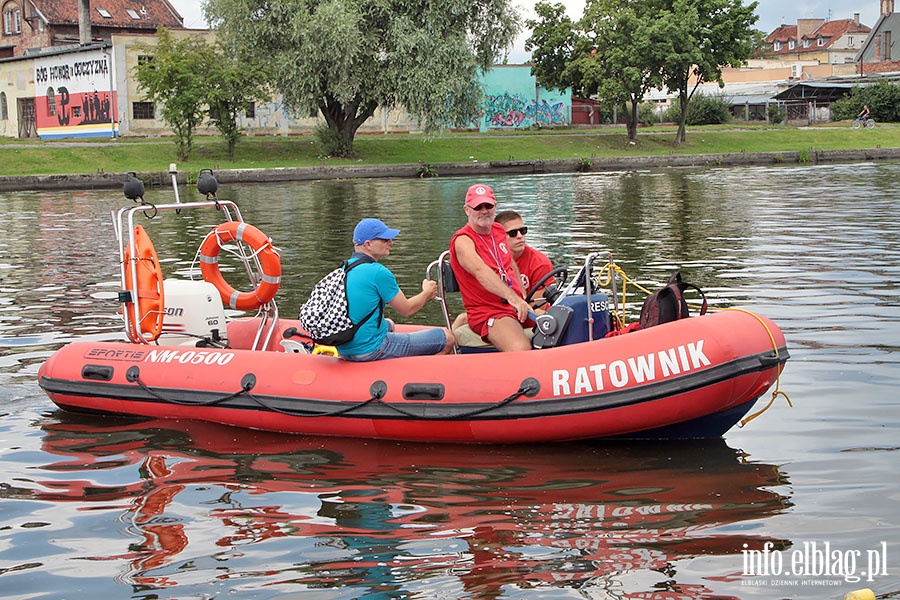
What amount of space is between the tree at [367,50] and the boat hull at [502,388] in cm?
3224

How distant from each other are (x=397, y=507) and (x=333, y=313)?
1866mm

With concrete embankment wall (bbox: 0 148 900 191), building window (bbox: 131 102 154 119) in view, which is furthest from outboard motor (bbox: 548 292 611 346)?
building window (bbox: 131 102 154 119)

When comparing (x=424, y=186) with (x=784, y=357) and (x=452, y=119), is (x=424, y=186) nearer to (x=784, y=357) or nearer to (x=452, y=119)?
(x=452, y=119)

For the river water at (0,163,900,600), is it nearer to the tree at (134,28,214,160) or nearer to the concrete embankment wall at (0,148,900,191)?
the concrete embankment wall at (0,148,900,191)

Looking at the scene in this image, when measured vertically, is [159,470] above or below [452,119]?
below

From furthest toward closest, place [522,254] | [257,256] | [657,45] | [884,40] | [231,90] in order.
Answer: [884,40] → [657,45] → [231,90] → [257,256] → [522,254]

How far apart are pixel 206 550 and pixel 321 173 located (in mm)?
34011

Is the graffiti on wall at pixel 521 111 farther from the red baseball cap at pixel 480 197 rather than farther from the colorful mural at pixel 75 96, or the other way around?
the red baseball cap at pixel 480 197

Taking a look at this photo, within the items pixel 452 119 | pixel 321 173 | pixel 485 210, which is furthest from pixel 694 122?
pixel 485 210

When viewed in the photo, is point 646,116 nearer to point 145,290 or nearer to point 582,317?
point 145,290

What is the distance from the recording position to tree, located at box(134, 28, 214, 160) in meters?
40.6

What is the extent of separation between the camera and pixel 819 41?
373 feet

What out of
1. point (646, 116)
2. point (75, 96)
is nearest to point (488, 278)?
point (75, 96)

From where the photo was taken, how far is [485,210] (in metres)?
7.75
